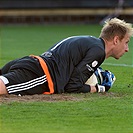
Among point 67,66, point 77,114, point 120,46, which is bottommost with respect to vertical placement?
point 77,114

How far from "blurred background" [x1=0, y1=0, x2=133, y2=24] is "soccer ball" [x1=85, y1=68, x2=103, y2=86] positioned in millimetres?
19425

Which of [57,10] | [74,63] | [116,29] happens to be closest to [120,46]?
[116,29]

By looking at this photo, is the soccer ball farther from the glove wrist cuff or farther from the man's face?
the man's face

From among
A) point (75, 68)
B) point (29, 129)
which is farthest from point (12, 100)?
point (29, 129)

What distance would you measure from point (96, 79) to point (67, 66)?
61cm

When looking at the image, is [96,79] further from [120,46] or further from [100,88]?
[120,46]

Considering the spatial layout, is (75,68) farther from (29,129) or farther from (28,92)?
(29,129)

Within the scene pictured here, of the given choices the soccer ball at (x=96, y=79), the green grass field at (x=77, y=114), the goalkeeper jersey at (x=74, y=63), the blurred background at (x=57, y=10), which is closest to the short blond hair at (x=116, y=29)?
the goalkeeper jersey at (x=74, y=63)

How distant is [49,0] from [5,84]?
20.5m

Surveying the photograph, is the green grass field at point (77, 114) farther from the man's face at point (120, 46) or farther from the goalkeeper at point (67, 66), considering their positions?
the man's face at point (120, 46)

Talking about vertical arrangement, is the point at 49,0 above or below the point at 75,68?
below


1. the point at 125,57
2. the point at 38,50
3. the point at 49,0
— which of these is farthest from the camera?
the point at 49,0

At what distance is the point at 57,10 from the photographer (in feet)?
94.6

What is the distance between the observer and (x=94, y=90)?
8.75 meters
